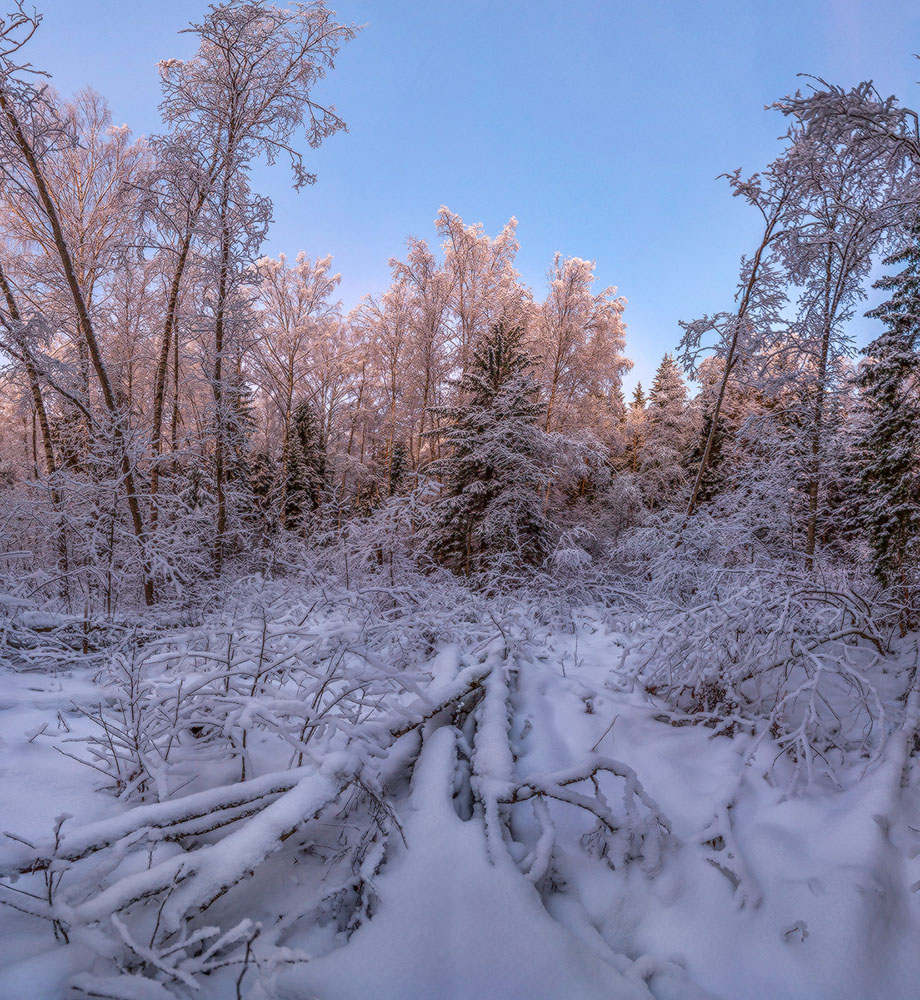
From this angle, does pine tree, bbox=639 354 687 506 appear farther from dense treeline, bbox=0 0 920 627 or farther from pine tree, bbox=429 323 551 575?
pine tree, bbox=429 323 551 575

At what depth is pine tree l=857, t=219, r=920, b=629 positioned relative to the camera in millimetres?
5863

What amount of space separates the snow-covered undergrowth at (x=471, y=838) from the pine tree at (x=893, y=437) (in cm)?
449

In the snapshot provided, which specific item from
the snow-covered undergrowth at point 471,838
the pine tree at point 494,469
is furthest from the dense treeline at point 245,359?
the snow-covered undergrowth at point 471,838

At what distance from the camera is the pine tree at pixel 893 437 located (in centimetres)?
586

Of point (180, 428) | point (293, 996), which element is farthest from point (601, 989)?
point (180, 428)

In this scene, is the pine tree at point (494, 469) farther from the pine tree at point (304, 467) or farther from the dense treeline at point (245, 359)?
the pine tree at point (304, 467)

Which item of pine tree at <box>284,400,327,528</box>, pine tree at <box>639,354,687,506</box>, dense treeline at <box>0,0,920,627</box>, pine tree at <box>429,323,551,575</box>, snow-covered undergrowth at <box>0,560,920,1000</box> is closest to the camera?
snow-covered undergrowth at <box>0,560,920,1000</box>

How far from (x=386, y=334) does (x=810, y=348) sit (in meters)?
13.3

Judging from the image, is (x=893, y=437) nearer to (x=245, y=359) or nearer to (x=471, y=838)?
(x=471, y=838)

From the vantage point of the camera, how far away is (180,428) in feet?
45.7

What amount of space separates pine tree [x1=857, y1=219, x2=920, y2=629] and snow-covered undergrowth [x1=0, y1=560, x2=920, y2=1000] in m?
4.49

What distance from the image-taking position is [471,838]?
1.70 m

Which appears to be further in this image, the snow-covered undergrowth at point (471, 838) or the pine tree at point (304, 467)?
the pine tree at point (304, 467)

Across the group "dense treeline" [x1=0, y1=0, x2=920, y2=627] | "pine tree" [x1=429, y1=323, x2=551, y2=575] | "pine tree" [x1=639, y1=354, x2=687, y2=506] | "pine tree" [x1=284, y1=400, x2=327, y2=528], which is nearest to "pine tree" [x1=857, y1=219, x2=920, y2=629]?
"dense treeline" [x1=0, y1=0, x2=920, y2=627]
